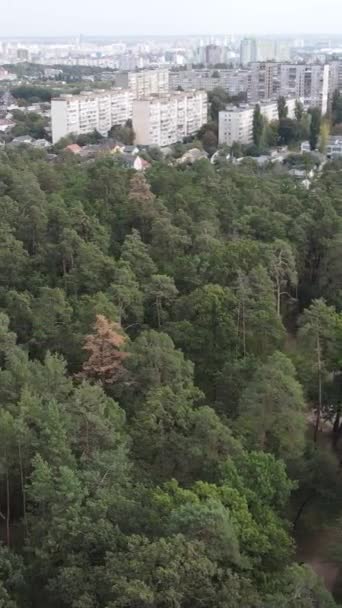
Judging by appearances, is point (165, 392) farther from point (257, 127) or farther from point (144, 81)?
point (144, 81)

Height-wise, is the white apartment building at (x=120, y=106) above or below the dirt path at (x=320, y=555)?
above

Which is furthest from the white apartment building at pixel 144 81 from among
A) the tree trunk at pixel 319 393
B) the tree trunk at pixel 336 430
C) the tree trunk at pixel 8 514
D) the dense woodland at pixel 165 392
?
the tree trunk at pixel 8 514

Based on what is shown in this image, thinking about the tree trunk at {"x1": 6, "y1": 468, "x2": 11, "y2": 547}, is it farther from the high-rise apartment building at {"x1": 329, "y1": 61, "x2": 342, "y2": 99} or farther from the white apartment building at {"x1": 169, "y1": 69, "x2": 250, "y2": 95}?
the high-rise apartment building at {"x1": 329, "y1": 61, "x2": 342, "y2": 99}

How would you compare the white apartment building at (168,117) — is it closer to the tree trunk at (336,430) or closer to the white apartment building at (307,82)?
the white apartment building at (307,82)

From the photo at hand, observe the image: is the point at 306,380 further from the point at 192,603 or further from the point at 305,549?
the point at 192,603

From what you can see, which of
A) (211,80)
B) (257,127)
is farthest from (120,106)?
(211,80)

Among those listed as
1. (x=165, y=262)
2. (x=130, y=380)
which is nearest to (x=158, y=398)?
(x=130, y=380)
